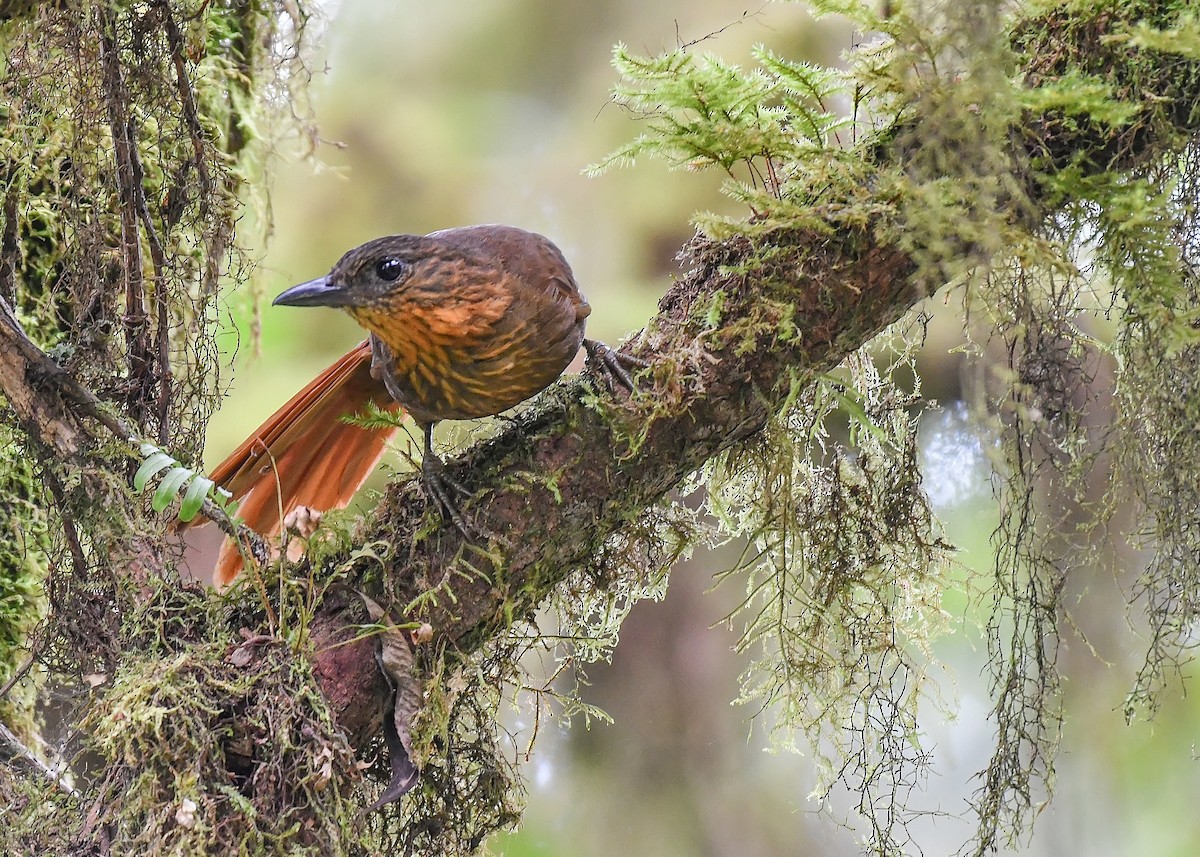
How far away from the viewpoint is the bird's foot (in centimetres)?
170

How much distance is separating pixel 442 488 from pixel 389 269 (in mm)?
500

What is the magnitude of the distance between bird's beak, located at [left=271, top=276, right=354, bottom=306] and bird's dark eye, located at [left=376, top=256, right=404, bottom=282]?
0.24ft

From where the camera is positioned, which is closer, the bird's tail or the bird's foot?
the bird's foot

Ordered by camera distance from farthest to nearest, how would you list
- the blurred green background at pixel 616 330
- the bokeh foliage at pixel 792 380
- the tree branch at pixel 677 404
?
the blurred green background at pixel 616 330 < the tree branch at pixel 677 404 < the bokeh foliage at pixel 792 380

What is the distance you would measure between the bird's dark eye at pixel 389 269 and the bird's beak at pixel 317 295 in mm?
74

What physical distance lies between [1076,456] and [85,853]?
173cm

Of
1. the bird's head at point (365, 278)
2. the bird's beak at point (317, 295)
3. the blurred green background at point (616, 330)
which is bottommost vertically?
the bird's beak at point (317, 295)

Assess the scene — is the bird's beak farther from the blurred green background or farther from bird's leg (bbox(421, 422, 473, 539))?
the blurred green background

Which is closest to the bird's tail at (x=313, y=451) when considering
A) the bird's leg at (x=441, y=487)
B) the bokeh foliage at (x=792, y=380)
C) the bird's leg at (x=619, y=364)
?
the bokeh foliage at (x=792, y=380)

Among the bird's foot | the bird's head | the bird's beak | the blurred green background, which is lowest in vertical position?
the bird's foot

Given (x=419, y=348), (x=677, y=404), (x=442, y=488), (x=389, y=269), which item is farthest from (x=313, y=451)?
(x=677, y=404)

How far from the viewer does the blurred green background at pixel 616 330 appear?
3322 millimetres

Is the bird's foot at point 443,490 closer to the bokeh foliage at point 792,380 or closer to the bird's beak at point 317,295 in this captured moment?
the bokeh foliage at point 792,380

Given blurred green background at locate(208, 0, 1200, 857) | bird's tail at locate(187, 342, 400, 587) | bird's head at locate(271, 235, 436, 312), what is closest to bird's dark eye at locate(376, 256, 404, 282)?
bird's head at locate(271, 235, 436, 312)
